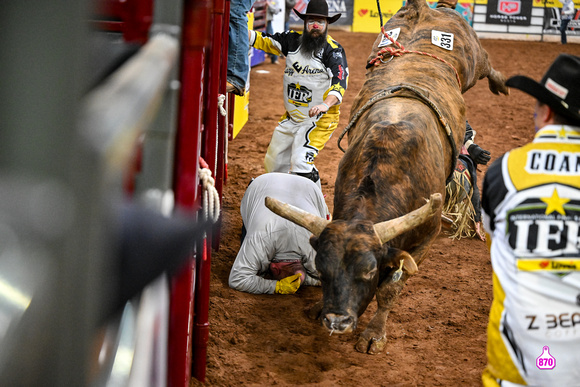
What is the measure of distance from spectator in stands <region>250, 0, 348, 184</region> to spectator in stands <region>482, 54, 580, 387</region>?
A: 431cm

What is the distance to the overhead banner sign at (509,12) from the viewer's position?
21344mm

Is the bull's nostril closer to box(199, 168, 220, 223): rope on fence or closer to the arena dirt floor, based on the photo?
the arena dirt floor

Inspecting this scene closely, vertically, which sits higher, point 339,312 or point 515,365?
point 515,365

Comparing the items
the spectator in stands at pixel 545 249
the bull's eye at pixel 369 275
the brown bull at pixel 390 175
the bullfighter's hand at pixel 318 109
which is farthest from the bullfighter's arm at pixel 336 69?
the spectator in stands at pixel 545 249

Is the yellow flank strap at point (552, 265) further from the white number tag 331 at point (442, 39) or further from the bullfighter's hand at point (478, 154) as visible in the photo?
the bullfighter's hand at point (478, 154)

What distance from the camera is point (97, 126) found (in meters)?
0.40

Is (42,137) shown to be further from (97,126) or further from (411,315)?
(411,315)

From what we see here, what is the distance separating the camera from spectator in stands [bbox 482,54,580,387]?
2.18 m

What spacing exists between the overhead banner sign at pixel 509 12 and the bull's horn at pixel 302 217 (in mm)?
19927

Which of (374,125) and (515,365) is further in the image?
(374,125)

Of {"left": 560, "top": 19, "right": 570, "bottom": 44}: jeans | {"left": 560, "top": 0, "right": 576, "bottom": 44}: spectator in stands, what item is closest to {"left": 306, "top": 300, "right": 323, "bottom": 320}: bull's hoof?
{"left": 560, "top": 0, "right": 576, "bottom": 44}: spectator in stands

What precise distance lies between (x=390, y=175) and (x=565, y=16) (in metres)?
19.0

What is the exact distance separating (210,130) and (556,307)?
2157mm

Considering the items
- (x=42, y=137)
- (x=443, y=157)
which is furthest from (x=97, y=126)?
(x=443, y=157)
